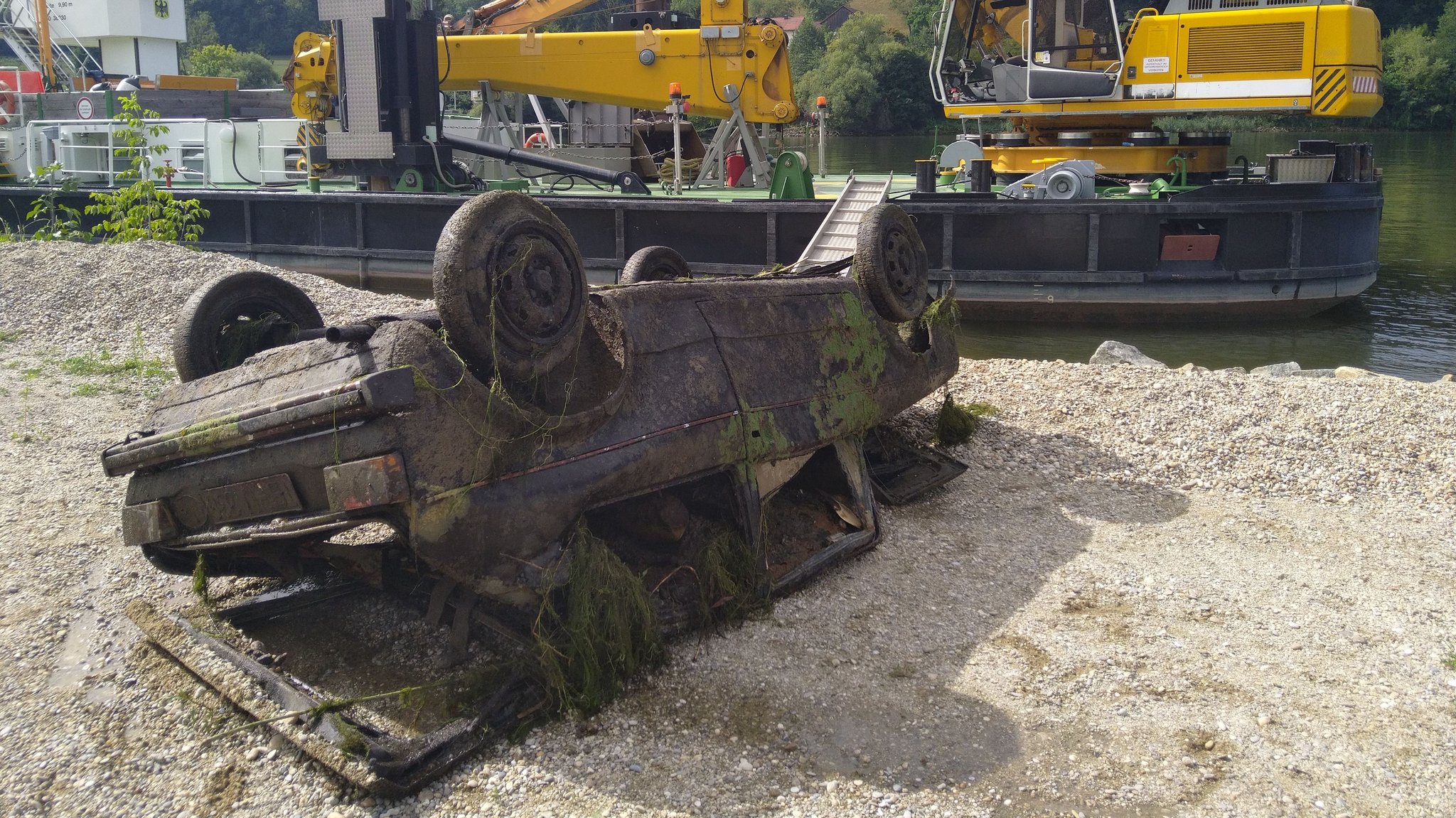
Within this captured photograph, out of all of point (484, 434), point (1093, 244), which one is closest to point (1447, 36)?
point (1093, 244)

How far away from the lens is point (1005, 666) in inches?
170

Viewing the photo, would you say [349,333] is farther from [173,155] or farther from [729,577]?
[173,155]

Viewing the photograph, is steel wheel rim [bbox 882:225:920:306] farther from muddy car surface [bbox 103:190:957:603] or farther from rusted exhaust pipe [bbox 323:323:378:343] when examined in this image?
rusted exhaust pipe [bbox 323:323:378:343]

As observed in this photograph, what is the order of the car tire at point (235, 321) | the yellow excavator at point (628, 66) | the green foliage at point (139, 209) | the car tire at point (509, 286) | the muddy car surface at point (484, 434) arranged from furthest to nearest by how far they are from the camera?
1. the yellow excavator at point (628, 66)
2. the green foliage at point (139, 209)
3. the car tire at point (235, 321)
4. the car tire at point (509, 286)
5. the muddy car surface at point (484, 434)

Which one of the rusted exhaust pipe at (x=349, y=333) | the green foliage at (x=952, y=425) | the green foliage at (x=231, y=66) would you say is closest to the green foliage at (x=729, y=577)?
the rusted exhaust pipe at (x=349, y=333)

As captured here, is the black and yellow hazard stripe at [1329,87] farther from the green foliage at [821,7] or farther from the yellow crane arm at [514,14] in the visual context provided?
the green foliage at [821,7]

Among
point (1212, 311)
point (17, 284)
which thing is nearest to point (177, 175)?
point (17, 284)

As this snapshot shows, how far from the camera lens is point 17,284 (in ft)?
35.2

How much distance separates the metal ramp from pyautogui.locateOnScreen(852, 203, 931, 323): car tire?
1783 mm

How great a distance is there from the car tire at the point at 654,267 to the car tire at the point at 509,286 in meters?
1.86

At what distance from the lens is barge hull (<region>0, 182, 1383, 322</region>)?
11.9 m

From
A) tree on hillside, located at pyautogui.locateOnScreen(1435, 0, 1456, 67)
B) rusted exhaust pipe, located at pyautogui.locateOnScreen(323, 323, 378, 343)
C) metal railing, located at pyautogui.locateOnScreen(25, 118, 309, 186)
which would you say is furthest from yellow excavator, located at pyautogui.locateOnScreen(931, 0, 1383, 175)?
tree on hillside, located at pyautogui.locateOnScreen(1435, 0, 1456, 67)

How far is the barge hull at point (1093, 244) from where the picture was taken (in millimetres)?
11852

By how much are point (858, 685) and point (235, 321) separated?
2.96 metres
